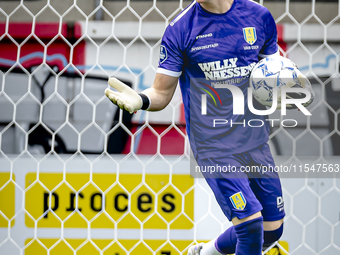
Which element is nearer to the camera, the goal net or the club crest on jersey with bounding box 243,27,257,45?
the club crest on jersey with bounding box 243,27,257,45

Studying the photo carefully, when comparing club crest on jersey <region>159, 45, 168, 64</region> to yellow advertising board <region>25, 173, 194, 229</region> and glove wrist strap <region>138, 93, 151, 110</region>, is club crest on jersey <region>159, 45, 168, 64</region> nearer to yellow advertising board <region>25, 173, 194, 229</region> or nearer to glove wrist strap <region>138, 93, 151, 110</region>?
glove wrist strap <region>138, 93, 151, 110</region>

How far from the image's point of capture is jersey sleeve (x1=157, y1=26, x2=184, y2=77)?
3.19 ft

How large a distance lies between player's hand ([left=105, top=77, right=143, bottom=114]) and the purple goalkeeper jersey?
0.50 feet

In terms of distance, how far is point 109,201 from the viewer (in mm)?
1354

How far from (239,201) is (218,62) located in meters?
0.40

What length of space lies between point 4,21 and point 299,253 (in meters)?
1.55

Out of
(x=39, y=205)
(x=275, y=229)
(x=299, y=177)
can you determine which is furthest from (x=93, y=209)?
(x=299, y=177)

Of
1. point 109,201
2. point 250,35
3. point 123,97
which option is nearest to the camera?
point 123,97

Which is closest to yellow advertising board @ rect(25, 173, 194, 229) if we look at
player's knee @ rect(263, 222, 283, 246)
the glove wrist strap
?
player's knee @ rect(263, 222, 283, 246)

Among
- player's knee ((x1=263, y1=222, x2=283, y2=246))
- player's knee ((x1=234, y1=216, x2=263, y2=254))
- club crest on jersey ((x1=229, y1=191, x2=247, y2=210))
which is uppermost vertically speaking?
club crest on jersey ((x1=229, y1=191, x2=247, y2=210))

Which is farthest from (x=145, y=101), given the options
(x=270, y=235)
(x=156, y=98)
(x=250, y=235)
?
(x=270, y=235)

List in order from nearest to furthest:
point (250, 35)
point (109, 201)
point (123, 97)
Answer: point (123, 97), point (250, 35), point (109, 201)

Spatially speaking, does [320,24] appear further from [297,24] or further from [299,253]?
[299,253]

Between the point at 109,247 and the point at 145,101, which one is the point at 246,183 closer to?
the point at 145,101
